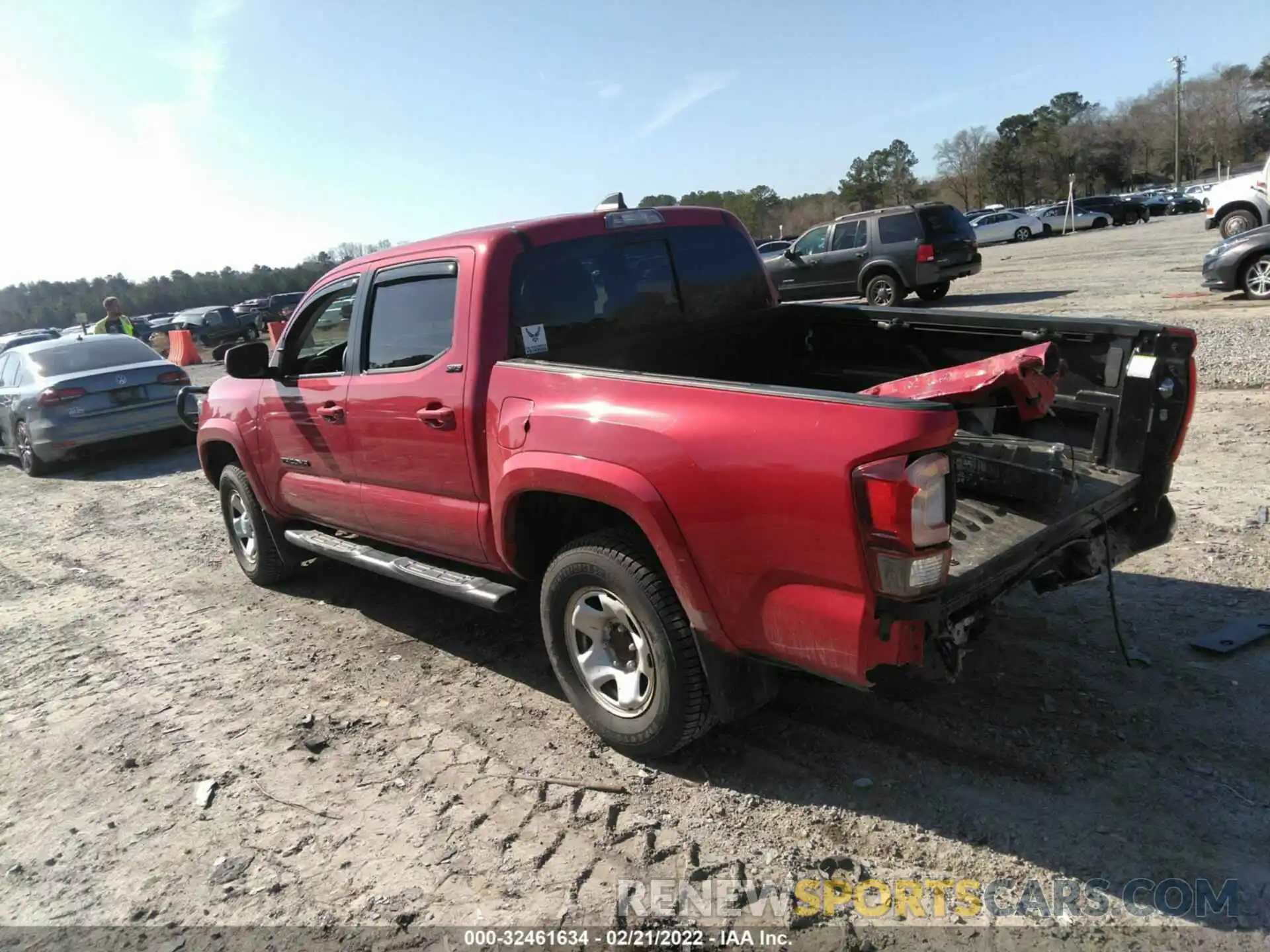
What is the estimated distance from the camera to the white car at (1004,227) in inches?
1601

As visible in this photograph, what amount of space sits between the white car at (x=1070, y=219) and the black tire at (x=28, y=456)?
4272 centimetres

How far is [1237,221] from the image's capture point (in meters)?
17.3

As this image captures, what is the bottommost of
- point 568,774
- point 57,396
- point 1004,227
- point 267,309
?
point 568,774

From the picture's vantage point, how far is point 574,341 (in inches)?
157

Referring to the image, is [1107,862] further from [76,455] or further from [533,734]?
[76,455]

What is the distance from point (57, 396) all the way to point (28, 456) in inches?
46.4

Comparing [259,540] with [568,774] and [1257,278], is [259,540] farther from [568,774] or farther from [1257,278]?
[1257,278]

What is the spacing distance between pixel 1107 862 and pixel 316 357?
4599 millimetres

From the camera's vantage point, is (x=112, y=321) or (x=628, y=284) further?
(x=112, y=321)

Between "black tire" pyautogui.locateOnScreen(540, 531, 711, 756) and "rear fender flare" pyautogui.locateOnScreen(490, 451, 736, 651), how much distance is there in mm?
87

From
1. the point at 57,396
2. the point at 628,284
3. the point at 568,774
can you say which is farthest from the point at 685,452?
the point at 57,396

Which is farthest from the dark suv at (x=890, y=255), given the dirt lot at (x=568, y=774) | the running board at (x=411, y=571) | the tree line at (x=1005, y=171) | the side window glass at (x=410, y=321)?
the tree line at (x=1005, y=171)

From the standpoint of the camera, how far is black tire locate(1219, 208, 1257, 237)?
17.1 meters

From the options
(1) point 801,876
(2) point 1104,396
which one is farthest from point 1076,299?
(1) point 801,876
